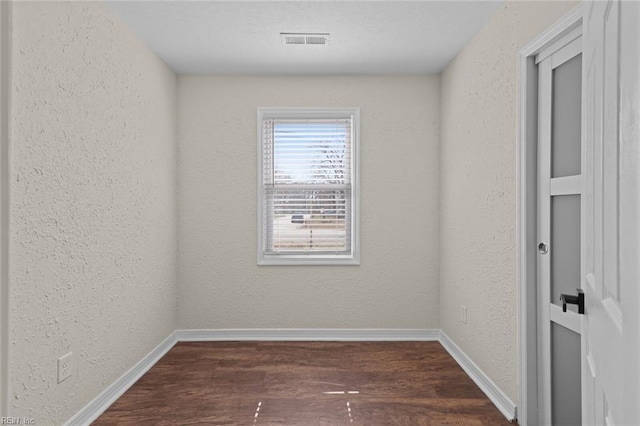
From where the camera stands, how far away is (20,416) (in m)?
1.85

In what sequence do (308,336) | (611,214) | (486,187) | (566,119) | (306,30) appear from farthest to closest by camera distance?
(308,336), (306,30), (486,187), (566,119), (611,214)

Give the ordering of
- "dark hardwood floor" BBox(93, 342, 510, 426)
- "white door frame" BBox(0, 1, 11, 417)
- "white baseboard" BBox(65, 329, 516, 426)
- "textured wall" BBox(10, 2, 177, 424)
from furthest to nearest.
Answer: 1. "white baseboard" BBox(65, 329, 516, 426)
2. "dark hardwood floor" BBox(93, 342, 510, 426)
3. "textured wall" BBox(10, 2, 177, 424)
4. "white door frame" BBox(0, 1, 11, 417)

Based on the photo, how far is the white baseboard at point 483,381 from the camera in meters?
2.47

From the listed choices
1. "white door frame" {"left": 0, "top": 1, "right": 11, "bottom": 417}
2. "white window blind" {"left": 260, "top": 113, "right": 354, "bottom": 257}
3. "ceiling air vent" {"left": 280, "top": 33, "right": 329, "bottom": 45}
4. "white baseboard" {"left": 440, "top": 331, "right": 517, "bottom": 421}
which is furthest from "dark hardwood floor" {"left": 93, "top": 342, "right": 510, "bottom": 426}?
"ceiling air vent" {"left": 280, "top": 33, "right": 329, "bottom": 45}

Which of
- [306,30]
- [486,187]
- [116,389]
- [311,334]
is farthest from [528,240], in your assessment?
[116,389]

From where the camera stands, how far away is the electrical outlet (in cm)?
213

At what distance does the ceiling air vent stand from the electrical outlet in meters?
2.39

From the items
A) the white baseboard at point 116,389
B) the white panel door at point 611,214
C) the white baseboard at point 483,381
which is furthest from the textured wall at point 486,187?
Result: the white baseboard at point 116,389

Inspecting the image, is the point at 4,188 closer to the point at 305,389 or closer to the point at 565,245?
the point at 305,389

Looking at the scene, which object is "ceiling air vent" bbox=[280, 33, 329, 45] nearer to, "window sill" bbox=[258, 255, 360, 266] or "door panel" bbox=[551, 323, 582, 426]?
"window sill" bbox=[258, 255, 360, 266]

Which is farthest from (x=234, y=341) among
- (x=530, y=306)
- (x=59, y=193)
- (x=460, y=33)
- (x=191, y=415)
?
(x=460, y=33)

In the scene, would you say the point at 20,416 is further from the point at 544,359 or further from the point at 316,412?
the point at 544,359

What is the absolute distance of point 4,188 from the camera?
1737 millimetres

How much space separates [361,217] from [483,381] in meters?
1.70
